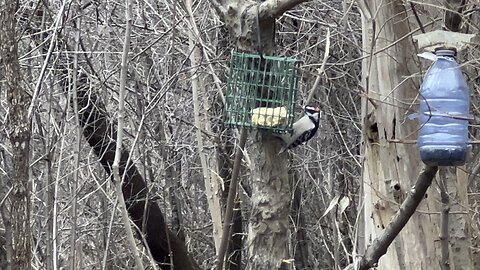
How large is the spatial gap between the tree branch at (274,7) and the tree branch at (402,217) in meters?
0.89

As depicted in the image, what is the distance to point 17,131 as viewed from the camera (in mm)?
4285

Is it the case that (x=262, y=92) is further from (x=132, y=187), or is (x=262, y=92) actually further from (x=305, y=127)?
(x=132, y=187)

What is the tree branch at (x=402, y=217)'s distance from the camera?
2.43m

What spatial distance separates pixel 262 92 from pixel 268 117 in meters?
0.23

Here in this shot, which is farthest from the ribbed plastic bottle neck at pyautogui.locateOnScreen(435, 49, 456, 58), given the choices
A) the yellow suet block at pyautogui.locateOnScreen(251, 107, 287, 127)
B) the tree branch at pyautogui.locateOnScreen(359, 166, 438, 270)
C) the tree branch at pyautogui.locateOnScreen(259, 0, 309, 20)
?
the yellow suet block at pyautogui.locateOnScreen(251, 107, 287, 127)

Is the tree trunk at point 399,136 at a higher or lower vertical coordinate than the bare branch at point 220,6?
lower

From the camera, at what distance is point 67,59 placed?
6121 millimetres

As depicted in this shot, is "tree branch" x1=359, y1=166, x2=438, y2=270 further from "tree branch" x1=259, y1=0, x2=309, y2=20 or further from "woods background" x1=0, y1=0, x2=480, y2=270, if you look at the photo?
"tree branch" x1=259, y1=0, x2=309, y2=20

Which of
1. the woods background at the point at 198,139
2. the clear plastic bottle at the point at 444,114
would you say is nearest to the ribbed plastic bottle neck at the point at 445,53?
the clear plastic bottle at the point at 444,114

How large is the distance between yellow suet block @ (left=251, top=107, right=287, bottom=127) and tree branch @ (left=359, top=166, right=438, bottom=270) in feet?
2.18

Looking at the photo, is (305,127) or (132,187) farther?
(132,187)

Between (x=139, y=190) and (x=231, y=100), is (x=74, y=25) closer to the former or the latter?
(x=139, y=190)

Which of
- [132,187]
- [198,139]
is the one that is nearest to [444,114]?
[198,139]

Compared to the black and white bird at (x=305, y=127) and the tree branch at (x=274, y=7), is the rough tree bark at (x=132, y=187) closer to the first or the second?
the black and white bird at (x=305, y=127)
